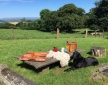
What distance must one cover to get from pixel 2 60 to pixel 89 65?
4295 millimetres

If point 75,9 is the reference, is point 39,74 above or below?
below

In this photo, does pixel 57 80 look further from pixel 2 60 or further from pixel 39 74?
pixel 2 60

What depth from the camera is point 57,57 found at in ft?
21.4

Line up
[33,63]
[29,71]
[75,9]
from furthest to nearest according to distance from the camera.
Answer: [75,9], [29,71], [33,63]

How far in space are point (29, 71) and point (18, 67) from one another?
2.53 feet

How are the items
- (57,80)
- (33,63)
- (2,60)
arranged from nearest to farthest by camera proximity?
(57,80), (33,63), (2,60)

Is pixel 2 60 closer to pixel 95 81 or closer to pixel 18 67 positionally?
pixel 18 67

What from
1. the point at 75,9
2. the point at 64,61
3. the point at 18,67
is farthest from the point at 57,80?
the point at 75,9

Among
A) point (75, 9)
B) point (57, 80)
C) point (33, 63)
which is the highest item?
point (75, 9)

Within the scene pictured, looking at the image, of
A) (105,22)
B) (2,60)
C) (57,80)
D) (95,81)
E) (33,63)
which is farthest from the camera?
(105,22)

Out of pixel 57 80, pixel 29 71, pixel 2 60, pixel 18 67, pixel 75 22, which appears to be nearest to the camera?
pixel 57 80

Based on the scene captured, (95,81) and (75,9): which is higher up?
(75,9)

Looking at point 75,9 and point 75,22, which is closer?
point 75,22

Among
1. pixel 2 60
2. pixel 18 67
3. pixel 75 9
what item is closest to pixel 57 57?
pixel 18 67
